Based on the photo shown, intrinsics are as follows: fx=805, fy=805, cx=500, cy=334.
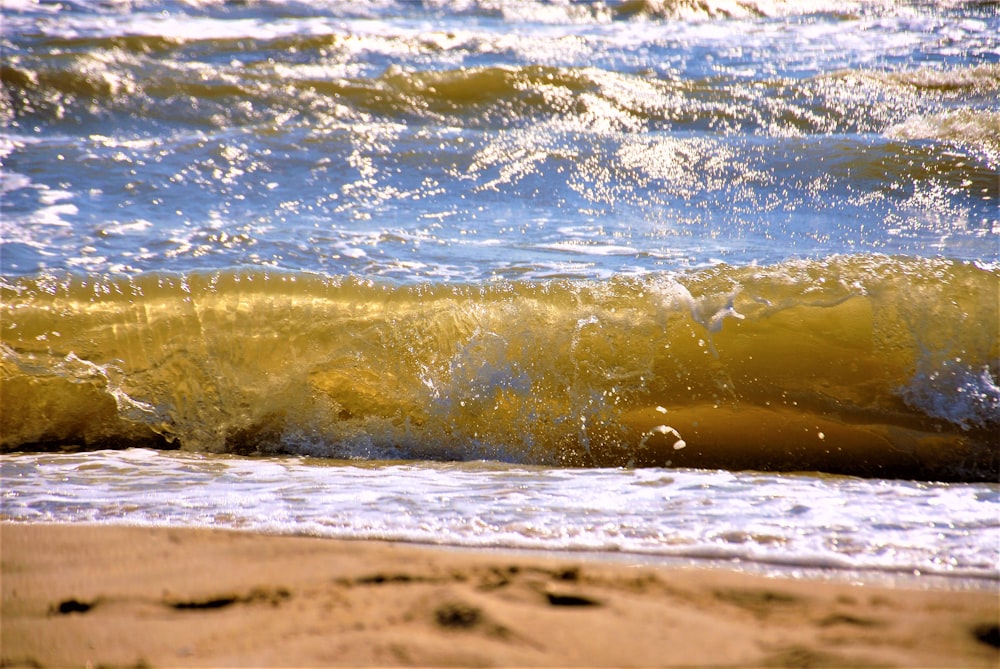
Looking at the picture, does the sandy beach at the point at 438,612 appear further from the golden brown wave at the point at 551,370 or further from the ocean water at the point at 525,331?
the golden brown wave at the point at 551,370

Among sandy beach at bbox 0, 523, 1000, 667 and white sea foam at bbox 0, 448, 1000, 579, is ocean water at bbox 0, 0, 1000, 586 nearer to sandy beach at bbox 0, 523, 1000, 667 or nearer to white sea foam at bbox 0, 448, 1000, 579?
white sea foam at bbox 0, 448, 1000, 579

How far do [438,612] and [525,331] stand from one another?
1346 mm

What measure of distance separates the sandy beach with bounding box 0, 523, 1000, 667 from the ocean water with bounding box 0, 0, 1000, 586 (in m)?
0.12

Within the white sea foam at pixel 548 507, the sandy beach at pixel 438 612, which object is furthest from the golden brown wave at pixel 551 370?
the sandy beach at pixel 438 612

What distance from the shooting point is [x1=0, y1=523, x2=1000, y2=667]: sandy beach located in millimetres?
1146

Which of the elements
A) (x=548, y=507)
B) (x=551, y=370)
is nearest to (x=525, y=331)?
(x=551, y=370)

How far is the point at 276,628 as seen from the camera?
1.22m

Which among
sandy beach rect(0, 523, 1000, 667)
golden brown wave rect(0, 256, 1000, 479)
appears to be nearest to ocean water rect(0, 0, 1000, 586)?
golden brown wave rect(0, 256, 1000, 479)

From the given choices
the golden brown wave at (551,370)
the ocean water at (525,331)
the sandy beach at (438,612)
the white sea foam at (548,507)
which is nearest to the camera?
the sandy beach at (438,612)

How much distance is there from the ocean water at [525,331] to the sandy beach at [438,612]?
0.12 meters

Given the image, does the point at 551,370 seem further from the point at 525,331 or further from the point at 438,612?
the point at 438,612

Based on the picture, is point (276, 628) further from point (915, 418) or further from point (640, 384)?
point (915, 418)

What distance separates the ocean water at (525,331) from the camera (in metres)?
1.79

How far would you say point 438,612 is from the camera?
125 cm
